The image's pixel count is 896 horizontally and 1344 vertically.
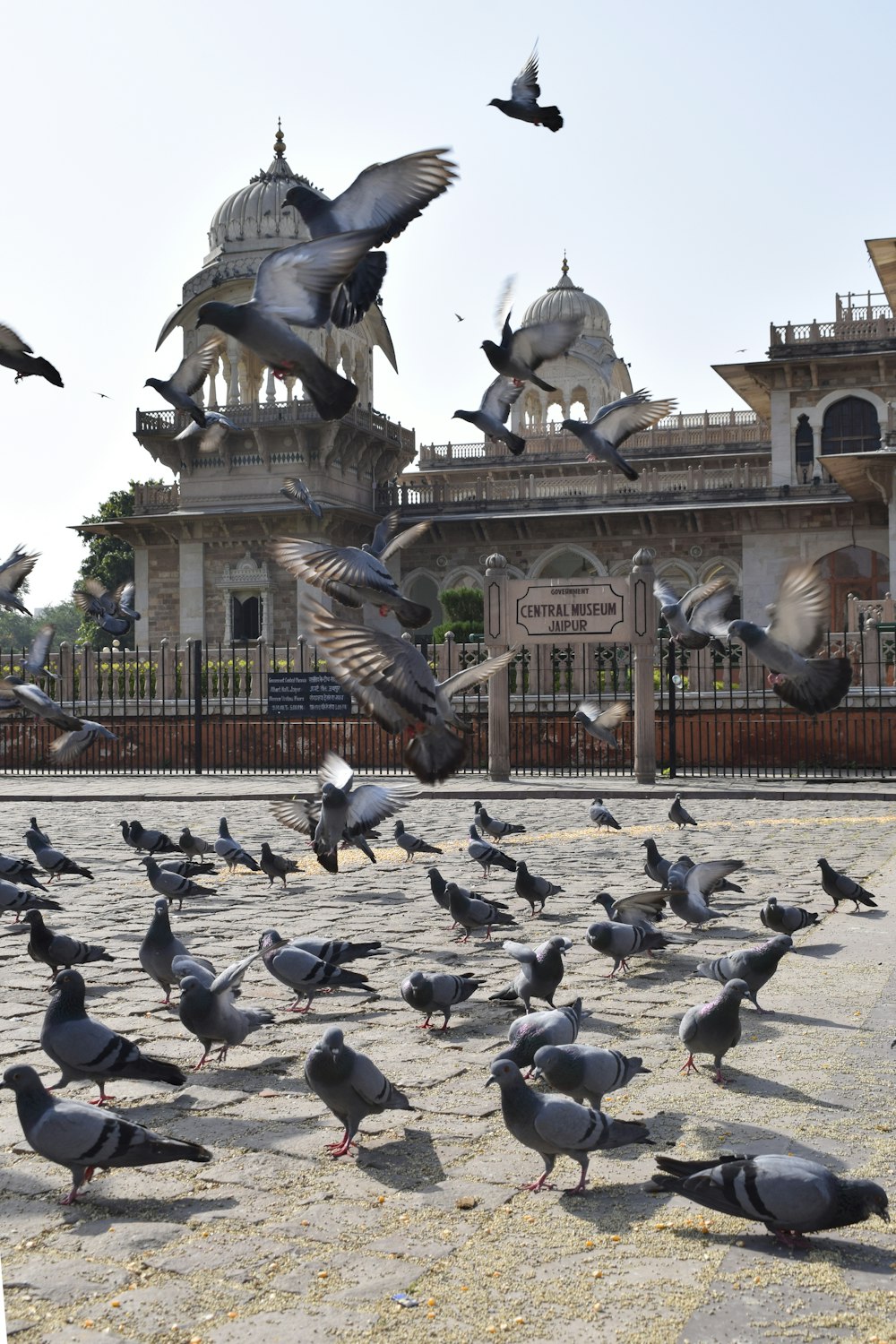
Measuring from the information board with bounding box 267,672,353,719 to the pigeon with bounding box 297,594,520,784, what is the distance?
58.7 ft

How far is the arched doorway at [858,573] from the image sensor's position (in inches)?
1409

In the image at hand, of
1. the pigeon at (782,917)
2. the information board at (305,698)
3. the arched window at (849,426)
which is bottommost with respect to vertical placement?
the pigeon at (782,917)

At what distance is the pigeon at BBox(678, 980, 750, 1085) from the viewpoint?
197 inches

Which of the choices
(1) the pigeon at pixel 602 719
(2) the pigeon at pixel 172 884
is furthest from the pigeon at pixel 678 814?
(2) the pigeon at pixel 172 884

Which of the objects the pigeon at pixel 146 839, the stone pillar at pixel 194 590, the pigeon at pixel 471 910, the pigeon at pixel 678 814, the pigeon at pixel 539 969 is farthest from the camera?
the stone pillar at pixel 194 590

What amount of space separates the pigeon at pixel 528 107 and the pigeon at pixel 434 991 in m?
3.52

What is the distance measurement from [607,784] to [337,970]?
13722 mm

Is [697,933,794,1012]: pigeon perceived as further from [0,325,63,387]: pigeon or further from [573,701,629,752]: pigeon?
[573,701,629,752]: pigeon

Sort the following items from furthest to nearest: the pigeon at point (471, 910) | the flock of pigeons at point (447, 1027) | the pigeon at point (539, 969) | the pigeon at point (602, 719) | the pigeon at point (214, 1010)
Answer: the pigeon at point (602, 719), the pigeon at point (471, 910), the pigeon at point (539, 969), the pigeon at point (214, 1010), the flock of pigeons at point (447, 1027)

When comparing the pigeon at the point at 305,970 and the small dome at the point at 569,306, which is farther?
the small dome at the point at 569,306

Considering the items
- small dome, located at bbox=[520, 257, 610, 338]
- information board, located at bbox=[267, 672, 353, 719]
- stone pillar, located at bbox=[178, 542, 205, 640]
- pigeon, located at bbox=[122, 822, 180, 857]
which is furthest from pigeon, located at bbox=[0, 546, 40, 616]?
small dome, located at bbox=[520, 257, 610, 338]

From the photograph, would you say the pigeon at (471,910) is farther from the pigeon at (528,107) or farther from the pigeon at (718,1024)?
the pigeon at (528,107)

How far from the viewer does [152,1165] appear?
4.36 meters

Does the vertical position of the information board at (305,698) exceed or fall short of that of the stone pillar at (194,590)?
it falls short
